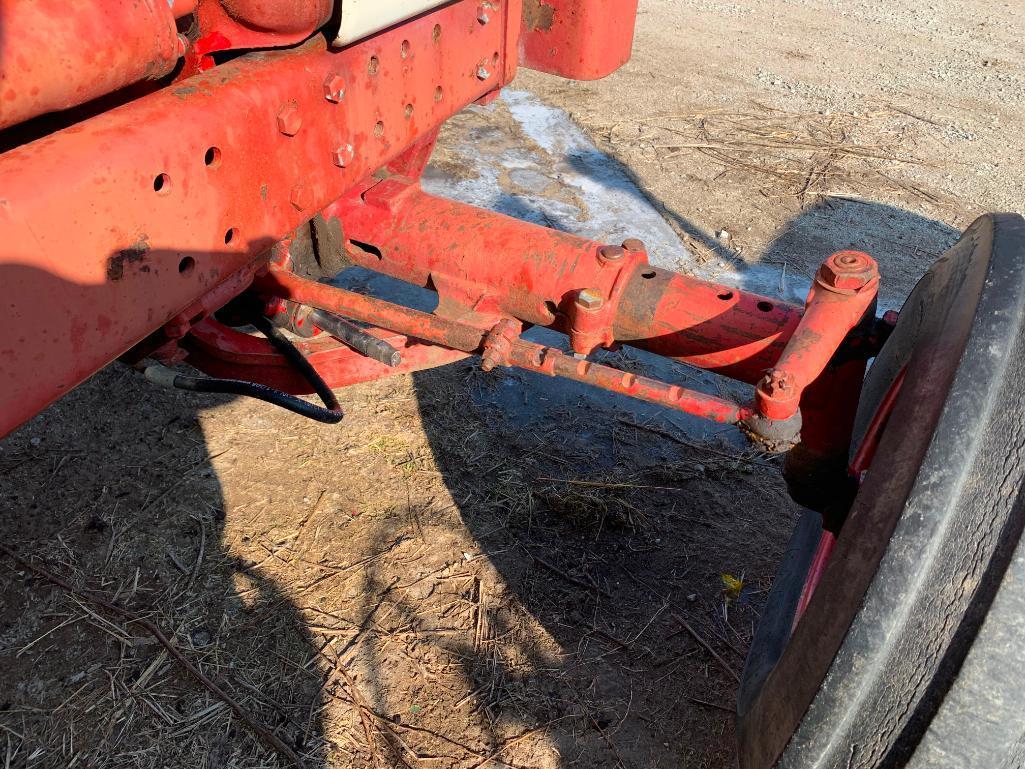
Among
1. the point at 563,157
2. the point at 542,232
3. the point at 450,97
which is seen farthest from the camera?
the point at 563,157

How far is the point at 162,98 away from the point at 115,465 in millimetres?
1866

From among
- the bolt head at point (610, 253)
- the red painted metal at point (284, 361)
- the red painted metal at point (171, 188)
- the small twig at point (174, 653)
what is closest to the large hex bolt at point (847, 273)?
the bolt head at point (610, 253)

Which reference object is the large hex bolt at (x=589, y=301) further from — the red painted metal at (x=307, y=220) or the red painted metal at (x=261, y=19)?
the red painted metal at (x=261, y=19)

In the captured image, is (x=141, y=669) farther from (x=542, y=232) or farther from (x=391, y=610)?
(x=542, y=232)

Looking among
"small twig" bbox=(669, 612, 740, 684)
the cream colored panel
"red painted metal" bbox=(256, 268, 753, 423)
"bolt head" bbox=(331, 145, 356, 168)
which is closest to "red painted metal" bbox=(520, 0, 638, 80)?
the cream colored panel

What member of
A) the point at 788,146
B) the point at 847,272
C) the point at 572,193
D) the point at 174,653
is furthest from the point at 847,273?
the point at 788,146

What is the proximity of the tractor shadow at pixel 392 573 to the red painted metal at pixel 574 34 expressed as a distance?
4.51 feet

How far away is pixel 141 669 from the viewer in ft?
7.55

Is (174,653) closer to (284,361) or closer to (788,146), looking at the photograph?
(284,361)

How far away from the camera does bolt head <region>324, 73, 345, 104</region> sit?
5.40 feet

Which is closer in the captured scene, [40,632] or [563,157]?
[40,632]

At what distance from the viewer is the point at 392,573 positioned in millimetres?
2609

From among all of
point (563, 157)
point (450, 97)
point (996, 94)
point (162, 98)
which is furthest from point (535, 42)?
point (996, 94)

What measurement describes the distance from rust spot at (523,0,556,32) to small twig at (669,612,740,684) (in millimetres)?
1763
